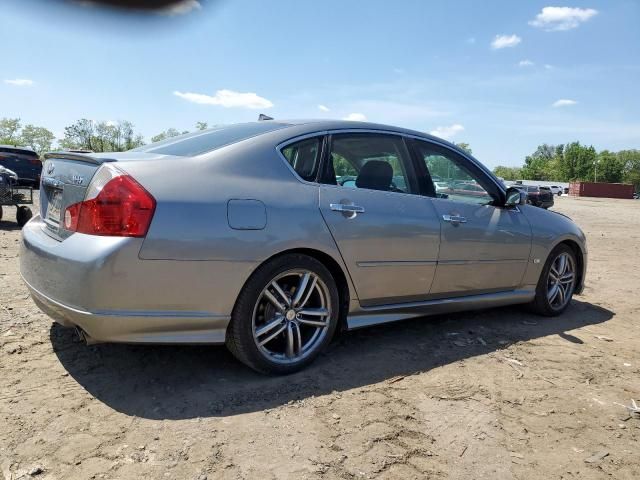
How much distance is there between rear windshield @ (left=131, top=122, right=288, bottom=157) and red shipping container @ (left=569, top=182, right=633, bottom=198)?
249ft

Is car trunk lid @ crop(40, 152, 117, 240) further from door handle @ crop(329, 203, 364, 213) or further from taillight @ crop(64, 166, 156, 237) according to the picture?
door handle @ crop(329, 203, 364, 213)

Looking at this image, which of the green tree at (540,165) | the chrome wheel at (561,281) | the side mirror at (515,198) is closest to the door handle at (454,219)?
the side mirror at (515,198)

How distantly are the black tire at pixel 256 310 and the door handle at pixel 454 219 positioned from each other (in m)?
1.16

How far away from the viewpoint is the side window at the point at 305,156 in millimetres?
3273

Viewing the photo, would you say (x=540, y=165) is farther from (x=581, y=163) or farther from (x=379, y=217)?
(x=379, y=217)

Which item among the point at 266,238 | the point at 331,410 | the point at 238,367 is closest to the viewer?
the point at 331,410

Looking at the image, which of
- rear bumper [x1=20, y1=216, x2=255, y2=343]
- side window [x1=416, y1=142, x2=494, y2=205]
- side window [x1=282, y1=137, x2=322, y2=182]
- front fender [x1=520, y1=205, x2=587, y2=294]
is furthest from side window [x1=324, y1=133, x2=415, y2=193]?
front fender [x1=520, y1=205, x2=587, y2=294]

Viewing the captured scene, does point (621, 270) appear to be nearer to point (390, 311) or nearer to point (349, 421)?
point (390, 311)

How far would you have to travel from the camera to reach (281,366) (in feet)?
10.3

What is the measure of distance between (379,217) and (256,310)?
1050mm

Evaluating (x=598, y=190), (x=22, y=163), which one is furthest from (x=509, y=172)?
(x=22, y=163)

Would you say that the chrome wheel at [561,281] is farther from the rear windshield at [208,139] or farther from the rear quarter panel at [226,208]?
the rear windshield at [208,139]

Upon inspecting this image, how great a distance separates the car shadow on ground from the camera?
278 cm

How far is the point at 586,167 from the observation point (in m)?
114
